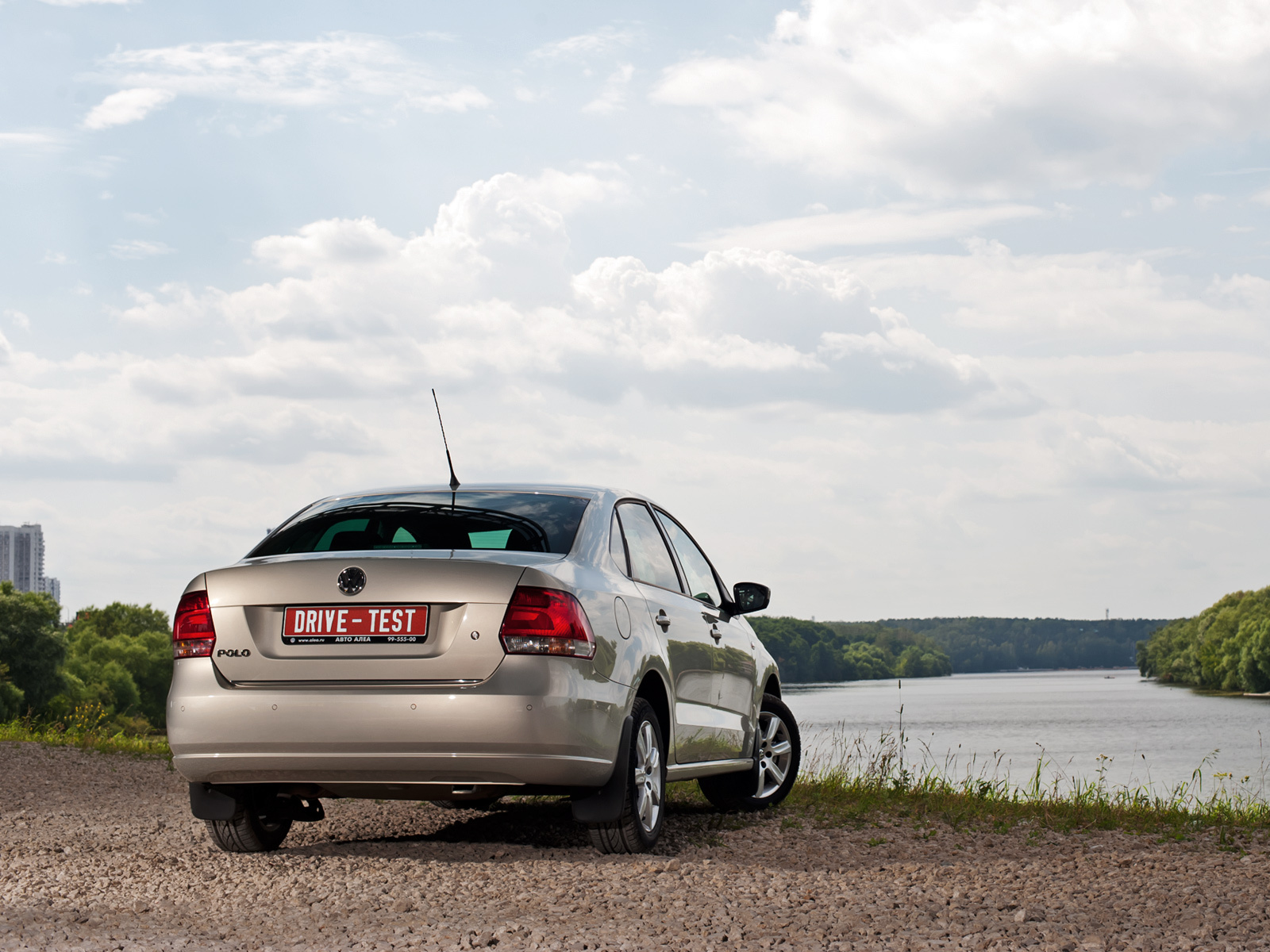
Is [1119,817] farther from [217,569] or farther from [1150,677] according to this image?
[1150,677]

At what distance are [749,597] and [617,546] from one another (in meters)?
1.77

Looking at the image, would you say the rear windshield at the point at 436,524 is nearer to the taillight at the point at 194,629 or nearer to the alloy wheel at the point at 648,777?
the taillight at the point at 194,629

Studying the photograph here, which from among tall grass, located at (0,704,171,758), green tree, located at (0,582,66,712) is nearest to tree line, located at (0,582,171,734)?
green tree, located at (0,582,66,712)

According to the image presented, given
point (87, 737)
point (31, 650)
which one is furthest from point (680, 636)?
point (31, 650)

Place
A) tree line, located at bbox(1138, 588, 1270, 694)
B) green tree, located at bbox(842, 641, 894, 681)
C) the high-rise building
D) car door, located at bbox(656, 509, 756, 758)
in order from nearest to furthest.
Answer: car door, located at bbox(656, 509, 756, 758) < tree line, located at bbox(1138, 588, 1270, 694) < green tree, located at bbox(842, 641, 894, 681) < the high-rise building

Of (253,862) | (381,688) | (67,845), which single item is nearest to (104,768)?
(67,845)

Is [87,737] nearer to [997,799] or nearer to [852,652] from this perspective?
[997,799]

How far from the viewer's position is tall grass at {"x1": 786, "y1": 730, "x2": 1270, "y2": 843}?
760 centimetres

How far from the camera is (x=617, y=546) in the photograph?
6.19m

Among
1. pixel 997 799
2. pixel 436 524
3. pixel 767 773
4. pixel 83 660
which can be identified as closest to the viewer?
pixel 436 524

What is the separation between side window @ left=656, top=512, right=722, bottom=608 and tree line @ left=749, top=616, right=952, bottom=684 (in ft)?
192

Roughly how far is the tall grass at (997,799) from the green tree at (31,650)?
52.4 meters

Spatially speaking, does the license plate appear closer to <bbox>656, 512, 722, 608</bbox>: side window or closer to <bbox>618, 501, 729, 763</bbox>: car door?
<bbox>618, 501, 729, 763</bbox>: car door

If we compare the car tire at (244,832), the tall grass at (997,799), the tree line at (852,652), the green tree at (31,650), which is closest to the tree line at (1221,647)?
the tree line at (852,652)
